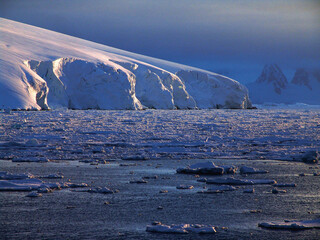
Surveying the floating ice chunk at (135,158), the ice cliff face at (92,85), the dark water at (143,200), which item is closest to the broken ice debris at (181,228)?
the dark water at (143,200)

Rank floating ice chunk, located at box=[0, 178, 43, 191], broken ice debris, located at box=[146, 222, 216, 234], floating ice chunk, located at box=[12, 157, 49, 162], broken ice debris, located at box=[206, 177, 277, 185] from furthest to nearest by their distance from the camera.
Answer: floating ice chunk, located at box=[12, 157, 49, 162] → broken ice debris, located at box=[206, 177, 277, 185] → floating ice chunk, located at box=[0, 178, 43, 191] → broken ice debris, located at box=[146, 222, 216, 234]

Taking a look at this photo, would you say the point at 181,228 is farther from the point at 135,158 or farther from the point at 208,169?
the point at 135,158

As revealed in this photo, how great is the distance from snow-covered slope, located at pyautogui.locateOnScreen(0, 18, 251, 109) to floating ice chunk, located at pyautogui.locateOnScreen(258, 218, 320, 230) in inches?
1336

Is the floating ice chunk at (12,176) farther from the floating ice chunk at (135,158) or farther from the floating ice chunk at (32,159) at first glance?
the floating ice chunk at (135,158)

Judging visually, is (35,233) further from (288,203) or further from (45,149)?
(45,149)

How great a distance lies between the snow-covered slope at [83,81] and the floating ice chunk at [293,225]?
1336 inches

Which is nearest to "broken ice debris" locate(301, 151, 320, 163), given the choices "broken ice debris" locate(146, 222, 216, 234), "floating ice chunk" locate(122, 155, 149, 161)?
"floating ice chunk" locate(122, 155, 149, 161)

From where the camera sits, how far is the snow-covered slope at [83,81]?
4103 cm

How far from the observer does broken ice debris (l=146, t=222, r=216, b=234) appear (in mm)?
4898

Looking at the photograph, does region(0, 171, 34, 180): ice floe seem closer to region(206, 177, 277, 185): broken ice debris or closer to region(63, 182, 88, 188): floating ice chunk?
region(63, 182, 88, 188): floating ice chunk

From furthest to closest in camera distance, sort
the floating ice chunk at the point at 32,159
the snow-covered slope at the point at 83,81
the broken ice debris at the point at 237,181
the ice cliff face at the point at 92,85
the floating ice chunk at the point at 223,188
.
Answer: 1. the ice cliff face at the point at 92,85
2. the snow-covered slope at the point at 83,81
3. the floating ice chunk at the point at 32,159
4. the broken ice debris at the point at 237,181
5. the floating ice chunk at the point at 223,188

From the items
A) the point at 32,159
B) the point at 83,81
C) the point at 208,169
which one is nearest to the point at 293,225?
the point at 208,169

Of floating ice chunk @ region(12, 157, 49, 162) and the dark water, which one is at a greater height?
the dark water

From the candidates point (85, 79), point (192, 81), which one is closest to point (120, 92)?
point (85, 79)
